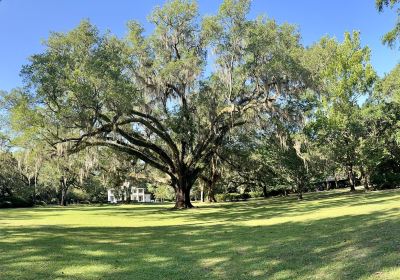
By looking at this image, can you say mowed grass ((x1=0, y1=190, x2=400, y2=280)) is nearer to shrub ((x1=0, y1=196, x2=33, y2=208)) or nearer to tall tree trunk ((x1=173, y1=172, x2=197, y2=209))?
tall tree trunk ((x1=173, y1=172, x2=197, y2=209))

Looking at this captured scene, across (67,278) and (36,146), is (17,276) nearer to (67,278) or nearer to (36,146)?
(67,278)

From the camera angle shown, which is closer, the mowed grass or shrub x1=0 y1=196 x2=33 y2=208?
the mowed grass

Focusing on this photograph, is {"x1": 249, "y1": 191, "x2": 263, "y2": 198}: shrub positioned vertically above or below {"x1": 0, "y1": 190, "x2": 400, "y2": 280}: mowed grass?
above

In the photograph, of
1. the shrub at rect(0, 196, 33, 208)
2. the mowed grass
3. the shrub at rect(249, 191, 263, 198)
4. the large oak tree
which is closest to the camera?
the mowed grass

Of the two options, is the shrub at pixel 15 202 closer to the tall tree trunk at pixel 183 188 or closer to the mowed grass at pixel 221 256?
the tall tree trunk at pixel 183 188

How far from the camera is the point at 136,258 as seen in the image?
8477 mm

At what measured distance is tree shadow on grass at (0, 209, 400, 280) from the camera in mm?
6461

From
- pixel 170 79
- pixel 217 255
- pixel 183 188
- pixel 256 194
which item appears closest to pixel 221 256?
pixel 217 255

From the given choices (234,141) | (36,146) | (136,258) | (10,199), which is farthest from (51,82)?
(10,199)

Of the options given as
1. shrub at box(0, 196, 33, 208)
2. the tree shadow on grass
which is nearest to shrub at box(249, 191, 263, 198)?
shrub at box(0, 196, 33, 208)

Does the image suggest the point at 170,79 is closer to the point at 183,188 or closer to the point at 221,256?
the point at 183,188

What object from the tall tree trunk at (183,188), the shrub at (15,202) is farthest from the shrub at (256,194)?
the shrub at (15,202)

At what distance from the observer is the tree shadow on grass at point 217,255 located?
6461mm

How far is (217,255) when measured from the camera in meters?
8.44
